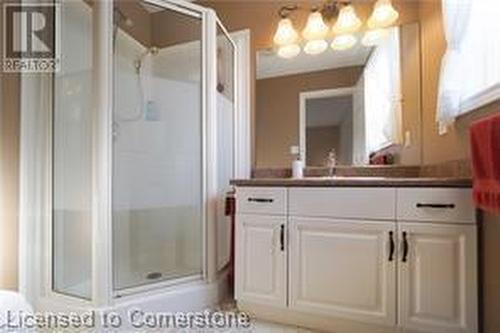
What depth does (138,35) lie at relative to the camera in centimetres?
256

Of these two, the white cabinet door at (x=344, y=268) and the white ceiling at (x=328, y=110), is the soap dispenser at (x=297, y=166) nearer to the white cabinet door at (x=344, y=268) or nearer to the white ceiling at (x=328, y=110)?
the white ceiling at (x=328, y=110)

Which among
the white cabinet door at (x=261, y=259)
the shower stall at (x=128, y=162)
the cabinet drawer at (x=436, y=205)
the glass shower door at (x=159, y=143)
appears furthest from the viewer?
the glass shower door at (x=159, y=143)

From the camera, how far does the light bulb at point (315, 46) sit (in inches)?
105

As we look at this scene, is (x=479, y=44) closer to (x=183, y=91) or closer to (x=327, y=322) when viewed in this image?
(x=327, y=322)

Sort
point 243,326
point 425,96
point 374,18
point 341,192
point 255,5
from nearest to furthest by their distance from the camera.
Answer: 1. point 341,192
2. point 243,326
3. point 425,96
4. point 374,18
5. point 255,5

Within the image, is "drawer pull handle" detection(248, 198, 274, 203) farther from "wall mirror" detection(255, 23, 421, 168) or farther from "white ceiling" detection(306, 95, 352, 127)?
"white ceiling" detection(306, 95, 352, 127)

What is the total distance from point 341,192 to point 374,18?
131 centimetres

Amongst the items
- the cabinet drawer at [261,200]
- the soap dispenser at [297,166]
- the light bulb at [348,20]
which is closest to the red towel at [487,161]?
the cabinet drawer at [261,200]

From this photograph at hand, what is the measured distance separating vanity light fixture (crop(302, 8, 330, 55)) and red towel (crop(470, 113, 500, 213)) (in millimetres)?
1495

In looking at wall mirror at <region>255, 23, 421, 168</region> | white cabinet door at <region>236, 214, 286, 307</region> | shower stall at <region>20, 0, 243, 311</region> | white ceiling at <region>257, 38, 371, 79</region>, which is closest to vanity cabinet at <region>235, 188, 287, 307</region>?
white cabinet door at <region>236, 214, 286, 307</region>

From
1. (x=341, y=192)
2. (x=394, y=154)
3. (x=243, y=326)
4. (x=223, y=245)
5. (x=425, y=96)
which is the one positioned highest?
A: (x=425, y=96)

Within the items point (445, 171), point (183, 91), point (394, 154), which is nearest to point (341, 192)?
point (445, 171)

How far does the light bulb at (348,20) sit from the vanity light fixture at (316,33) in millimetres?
111

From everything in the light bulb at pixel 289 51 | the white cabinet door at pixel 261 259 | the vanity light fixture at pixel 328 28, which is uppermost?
the vanity light fixture at pixel 328 28
